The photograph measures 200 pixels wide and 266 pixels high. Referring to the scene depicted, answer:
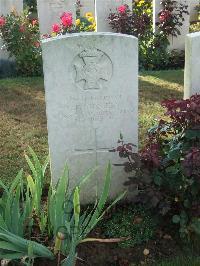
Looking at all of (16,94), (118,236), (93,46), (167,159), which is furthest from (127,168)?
(16,94)

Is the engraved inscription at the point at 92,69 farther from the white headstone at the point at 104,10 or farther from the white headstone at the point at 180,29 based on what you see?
the white headstone at the point at 180,29

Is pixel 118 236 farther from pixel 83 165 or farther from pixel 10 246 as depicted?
pixel 10 246

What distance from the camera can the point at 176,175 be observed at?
3408mm

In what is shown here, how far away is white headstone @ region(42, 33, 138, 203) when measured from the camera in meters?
3.48

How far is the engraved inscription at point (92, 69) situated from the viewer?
3512mm

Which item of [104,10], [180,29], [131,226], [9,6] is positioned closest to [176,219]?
[131,226]

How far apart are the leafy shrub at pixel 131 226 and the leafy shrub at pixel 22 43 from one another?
4.33m

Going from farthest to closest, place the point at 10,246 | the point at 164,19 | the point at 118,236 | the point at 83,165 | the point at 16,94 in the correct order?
the point at 164,19, the point at 16,94, the point at 83,165, the point at 118,236, the point at 10,246

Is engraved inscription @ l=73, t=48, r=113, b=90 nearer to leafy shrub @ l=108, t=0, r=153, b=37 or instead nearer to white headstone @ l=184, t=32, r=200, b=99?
white headstone @ l=184, t=32, r=200, b=99

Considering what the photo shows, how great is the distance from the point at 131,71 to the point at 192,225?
120cm

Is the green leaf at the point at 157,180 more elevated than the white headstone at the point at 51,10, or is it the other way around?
the white headstone at the point at 51,10

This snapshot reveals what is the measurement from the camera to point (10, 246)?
3.00 meters

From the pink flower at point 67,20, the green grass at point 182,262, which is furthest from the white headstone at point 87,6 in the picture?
the green grass at point 182,262

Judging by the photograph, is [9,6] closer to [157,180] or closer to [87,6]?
[87,6]
